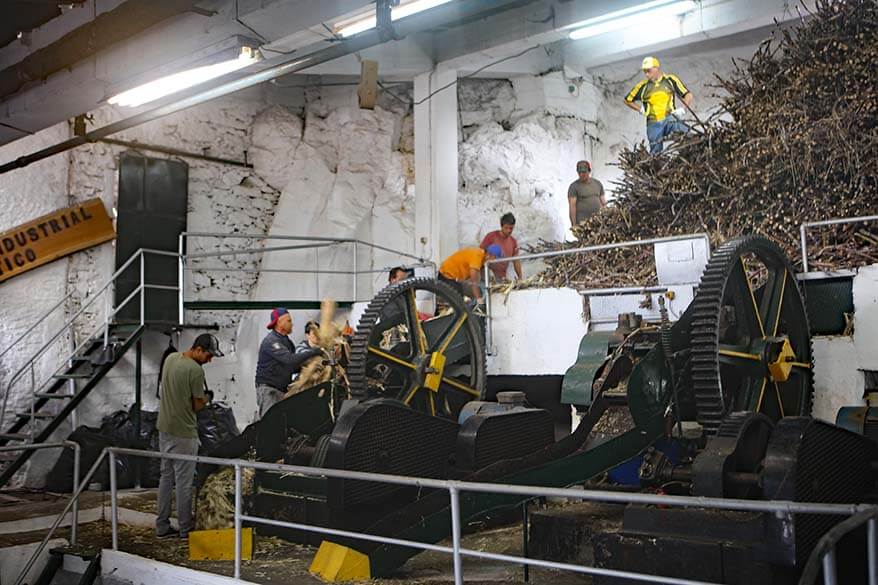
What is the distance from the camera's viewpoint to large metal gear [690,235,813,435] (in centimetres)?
561

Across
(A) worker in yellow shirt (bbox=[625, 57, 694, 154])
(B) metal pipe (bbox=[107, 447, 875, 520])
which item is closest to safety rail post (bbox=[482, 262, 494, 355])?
(A) worker in yellow shirt (bbox=[625, 57, 694, 154])

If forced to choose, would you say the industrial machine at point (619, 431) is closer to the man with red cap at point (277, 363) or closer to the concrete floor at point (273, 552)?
the concrete floor at point (273, 552)

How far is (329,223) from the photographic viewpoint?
583 inches

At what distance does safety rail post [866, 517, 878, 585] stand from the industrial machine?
3.97ft

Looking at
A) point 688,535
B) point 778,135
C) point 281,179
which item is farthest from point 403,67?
point 688,535

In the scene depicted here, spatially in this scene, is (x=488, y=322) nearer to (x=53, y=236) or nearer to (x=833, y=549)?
(x=53, y=236)

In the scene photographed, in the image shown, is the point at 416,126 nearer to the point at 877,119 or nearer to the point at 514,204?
the point at 514,204

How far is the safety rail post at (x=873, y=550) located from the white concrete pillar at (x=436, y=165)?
10.2 meters

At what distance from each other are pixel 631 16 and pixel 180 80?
22.6ft

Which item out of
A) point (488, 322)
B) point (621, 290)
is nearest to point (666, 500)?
point (621, 290)

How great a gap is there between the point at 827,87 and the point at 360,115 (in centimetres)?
814

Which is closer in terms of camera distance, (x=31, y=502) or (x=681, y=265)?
(x=681, y=265)

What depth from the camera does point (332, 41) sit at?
7160 millimetres

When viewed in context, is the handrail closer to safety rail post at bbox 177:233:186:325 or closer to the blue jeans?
the blue jeans
